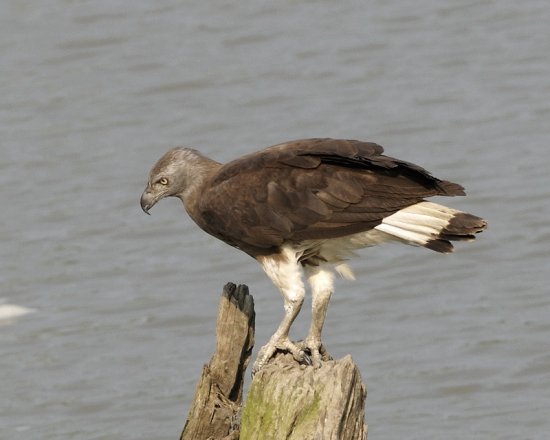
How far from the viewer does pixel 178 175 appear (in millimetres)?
9094

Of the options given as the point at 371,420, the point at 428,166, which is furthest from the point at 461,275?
the point at 371,420

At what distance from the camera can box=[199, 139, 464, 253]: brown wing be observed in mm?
8531

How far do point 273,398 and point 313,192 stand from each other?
1.66 m

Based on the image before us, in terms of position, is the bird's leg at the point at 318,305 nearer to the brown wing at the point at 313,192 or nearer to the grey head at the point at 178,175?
the brown wing at the point at 313,192

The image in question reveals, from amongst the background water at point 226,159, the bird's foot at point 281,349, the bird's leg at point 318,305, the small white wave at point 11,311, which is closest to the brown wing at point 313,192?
the bird's leg at point 318,305

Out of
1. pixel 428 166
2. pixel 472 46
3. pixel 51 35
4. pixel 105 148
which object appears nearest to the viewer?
pixel 428 166

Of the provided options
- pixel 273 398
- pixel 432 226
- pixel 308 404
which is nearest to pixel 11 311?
pixel 432 226

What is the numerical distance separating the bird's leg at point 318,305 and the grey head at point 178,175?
0.87 meters

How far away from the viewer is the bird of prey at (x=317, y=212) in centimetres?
850

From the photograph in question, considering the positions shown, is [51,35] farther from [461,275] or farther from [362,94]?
[461,275]

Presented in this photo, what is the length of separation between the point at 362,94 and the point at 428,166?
259 cm

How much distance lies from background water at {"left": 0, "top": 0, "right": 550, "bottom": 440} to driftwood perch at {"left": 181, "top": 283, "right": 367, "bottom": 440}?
4034 millimetres

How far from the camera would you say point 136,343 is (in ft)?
47.8

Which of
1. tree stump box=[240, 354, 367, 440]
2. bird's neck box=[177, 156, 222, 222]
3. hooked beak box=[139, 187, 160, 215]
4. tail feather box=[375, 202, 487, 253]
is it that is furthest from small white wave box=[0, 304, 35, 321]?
tree stump box=[240, 354, 367, 440]
